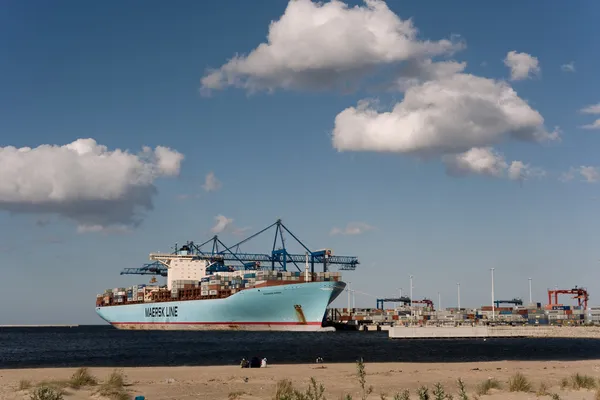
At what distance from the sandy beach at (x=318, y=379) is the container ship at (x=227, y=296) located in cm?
6939

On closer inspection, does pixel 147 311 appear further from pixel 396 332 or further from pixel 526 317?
pixel 526 317

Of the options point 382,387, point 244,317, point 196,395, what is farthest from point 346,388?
point 244,317

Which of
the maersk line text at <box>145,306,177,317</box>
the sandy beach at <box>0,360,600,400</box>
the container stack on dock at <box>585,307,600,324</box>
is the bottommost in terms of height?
the container stack on dock at <box>585,307,600,324</box>

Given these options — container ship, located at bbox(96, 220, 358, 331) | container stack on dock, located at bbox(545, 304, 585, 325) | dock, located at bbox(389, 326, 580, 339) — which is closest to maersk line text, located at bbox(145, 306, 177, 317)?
container ship, located at bbox(96, 220, 358, 331)

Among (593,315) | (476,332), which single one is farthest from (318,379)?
(593,315)

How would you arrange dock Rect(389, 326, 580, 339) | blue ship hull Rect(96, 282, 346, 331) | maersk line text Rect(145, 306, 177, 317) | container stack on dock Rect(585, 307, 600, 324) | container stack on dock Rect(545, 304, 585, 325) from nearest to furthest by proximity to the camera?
1. dock Rect(389, 326, 580, 339)
2. blue ship hull Rect(96, 282, 346, 331)
3. maersk line text Rect(145, 306, 177, 317)
4. container stack on dock Rect(545, 304, 585, 325)
5. container stack on dock Rect(585, 307, 600, 324)

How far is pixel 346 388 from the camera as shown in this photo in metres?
31.3

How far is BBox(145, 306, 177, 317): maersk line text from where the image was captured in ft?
475

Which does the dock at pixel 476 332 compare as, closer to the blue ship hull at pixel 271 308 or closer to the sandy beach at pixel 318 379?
the blue ship hull at pixel 271 308

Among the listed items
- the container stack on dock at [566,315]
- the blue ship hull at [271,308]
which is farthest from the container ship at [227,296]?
the container stack on dock at [566,315]

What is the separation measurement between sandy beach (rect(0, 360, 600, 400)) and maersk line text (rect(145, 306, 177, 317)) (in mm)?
105054

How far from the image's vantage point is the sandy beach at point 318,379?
28.2 meters

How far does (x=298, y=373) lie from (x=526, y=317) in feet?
522

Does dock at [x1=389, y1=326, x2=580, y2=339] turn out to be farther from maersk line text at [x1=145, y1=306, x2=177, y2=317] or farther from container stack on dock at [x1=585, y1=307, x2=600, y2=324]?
maersk line text at [x1=145, y1=306, x2=177, y2=317]
